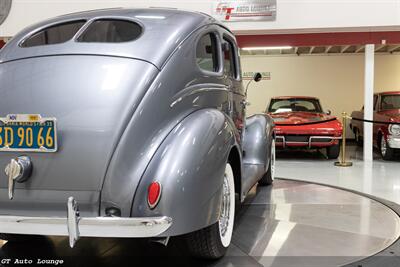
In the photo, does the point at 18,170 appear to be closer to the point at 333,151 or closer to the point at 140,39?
the point at 140,39

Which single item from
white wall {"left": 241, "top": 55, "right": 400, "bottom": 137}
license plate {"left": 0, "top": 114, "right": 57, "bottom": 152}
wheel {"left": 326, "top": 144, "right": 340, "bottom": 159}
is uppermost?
white wall {"left": 241, "top": 55, "right": 400, "bottom": 137}

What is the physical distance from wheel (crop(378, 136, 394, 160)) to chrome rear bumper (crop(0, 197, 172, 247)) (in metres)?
7.14

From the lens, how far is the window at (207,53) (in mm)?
3197

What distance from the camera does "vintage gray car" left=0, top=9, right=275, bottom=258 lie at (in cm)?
238

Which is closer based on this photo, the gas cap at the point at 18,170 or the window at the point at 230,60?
the gas cap at the point at 18,170

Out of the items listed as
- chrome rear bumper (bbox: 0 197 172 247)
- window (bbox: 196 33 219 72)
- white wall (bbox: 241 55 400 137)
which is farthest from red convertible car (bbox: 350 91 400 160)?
chrome rear bumper (bbox: 0 197 172 247)

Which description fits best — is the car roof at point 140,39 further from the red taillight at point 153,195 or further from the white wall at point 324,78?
the white wall at point 324,78

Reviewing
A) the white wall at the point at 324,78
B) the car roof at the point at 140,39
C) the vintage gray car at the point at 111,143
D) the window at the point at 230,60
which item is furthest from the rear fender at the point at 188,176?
the white wall at the point at 324,78

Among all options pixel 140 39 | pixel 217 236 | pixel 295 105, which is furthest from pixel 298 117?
pixel 140 39

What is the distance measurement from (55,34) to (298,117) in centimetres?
633

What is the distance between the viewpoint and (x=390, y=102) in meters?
9.20

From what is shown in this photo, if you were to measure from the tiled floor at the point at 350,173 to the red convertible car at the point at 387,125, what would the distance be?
27 centimetres

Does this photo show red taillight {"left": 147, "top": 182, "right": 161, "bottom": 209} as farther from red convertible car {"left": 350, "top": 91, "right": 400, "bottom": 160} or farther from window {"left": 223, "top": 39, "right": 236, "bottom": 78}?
red convertible car {"left": 350, "top": 91, "right": 400, "bottom": 160}

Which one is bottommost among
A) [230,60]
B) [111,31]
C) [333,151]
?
[333,151]
